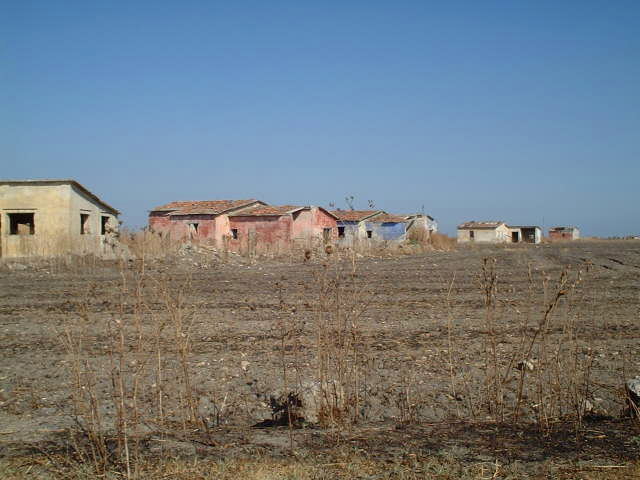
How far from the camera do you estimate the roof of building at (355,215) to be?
4378 cm

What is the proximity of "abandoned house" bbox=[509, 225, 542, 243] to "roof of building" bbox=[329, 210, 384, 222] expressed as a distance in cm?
3343

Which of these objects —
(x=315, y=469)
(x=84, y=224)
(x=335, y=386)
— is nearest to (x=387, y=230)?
(x=84, y=224)

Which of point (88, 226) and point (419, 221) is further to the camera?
point (419, 221)

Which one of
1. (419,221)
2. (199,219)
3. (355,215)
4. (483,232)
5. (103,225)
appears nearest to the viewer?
(103,225)

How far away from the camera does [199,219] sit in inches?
1374

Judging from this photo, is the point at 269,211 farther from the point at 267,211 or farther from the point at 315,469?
the point at 315,469

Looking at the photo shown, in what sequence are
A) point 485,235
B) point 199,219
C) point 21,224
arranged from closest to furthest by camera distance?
point 21,224 → point 199,219 → point 485,235

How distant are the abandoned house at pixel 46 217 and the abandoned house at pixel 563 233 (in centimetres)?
7070

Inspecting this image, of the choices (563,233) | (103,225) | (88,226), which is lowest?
(88,226)

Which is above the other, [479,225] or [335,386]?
[479,225]

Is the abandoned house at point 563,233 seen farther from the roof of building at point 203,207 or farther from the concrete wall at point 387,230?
the roof of building at point 203,207

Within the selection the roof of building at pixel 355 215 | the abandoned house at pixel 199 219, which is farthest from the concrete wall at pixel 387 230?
the abandoned house at pixel 199 219

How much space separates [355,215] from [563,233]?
48459 mm

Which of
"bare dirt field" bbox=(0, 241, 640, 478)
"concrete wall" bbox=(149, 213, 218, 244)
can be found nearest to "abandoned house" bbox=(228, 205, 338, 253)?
"concrete wall" bbox=(149, 213, 218, 244)
